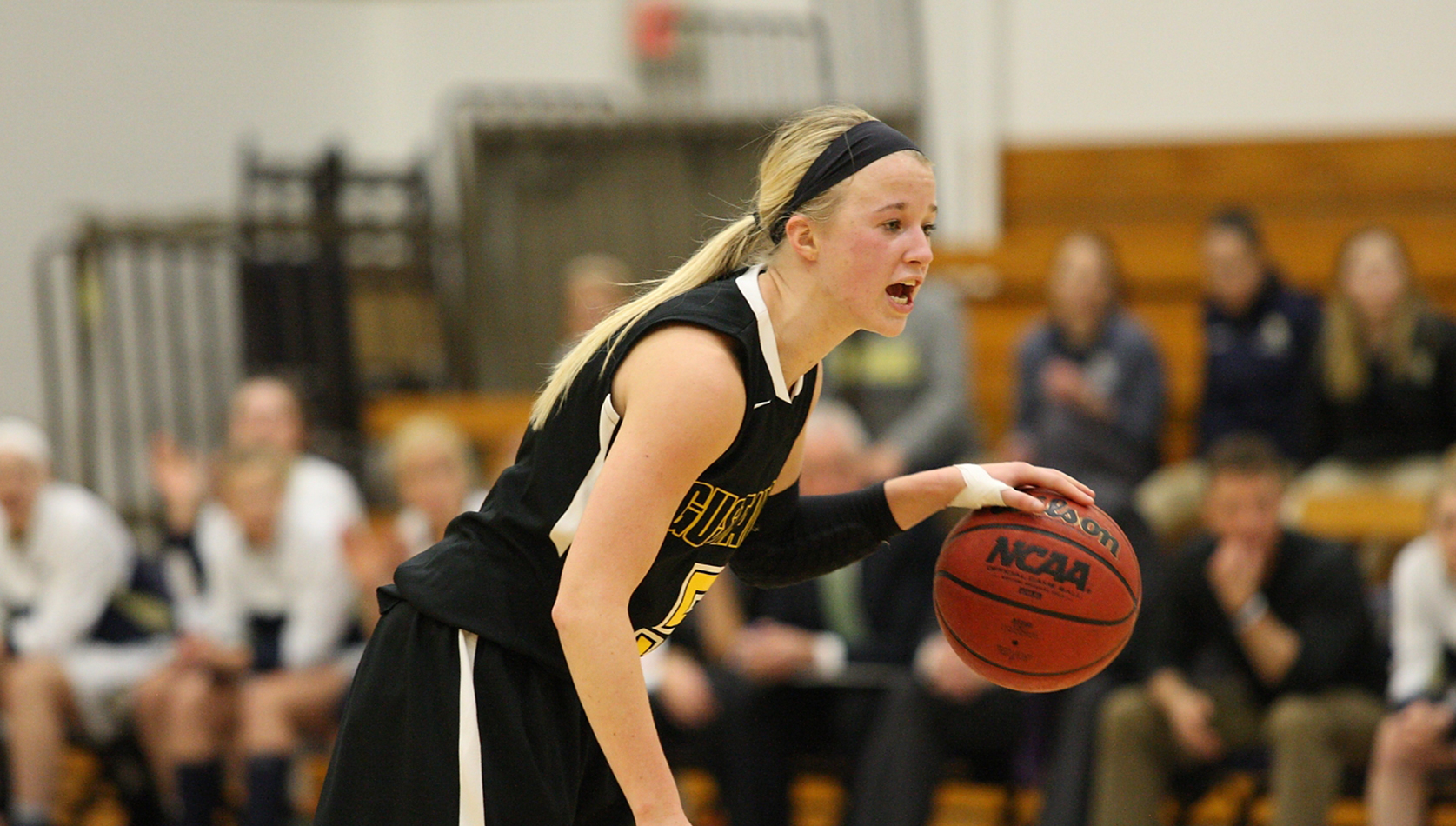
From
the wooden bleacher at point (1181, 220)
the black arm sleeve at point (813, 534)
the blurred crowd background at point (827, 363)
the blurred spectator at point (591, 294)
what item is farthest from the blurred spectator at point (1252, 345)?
the black arm sleeve at point (813, 534)

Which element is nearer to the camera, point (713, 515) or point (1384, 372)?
point (713, 515)

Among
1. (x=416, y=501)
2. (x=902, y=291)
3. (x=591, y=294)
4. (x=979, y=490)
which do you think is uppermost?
(x=902, y=291)

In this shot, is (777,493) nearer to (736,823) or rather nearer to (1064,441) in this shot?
(736,823)

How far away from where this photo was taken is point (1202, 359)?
6625 millimetres

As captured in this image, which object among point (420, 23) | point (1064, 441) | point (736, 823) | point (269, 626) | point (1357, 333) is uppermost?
point (420, 23)

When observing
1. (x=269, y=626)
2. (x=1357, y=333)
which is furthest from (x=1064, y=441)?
(x=269, y=626)

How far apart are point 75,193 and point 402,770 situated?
25.5ft

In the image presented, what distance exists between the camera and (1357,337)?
228 inches

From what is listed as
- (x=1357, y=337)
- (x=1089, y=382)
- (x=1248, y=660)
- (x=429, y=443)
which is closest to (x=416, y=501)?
(x=429, y=443)

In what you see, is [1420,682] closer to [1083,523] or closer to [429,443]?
[1083,523]

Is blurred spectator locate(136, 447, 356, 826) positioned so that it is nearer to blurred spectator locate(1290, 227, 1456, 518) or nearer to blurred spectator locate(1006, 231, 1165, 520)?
blurred spectator locate(1006, 231, 1165, 520)

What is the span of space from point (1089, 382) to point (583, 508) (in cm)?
435

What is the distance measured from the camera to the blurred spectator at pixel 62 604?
6.06 meters

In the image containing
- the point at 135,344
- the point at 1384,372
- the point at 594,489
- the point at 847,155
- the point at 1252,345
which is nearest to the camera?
the point at 594,489
